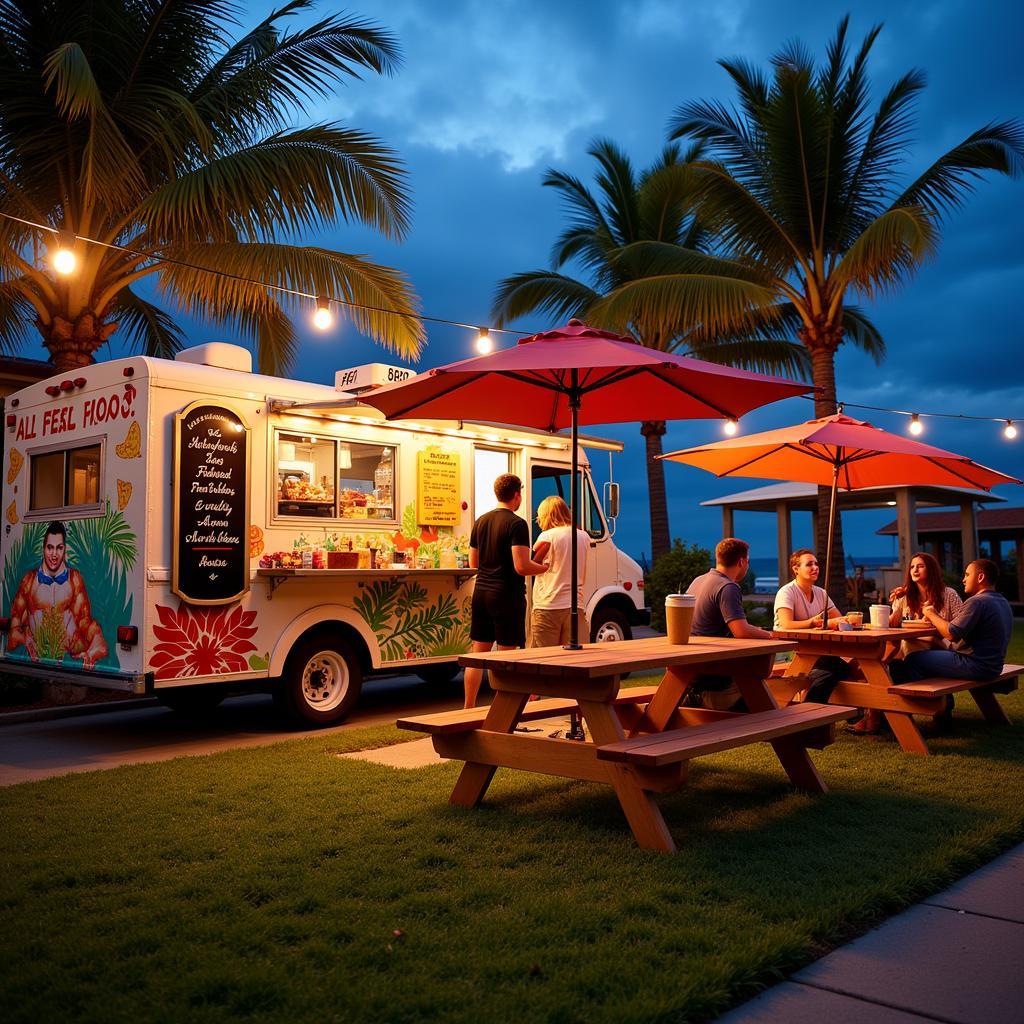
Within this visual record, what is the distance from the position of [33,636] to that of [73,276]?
3551mm

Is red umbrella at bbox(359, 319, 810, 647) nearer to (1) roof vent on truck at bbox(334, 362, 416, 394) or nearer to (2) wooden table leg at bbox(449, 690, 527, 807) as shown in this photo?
(2) wooden table leg at bbox(449, 690, 527, 807)

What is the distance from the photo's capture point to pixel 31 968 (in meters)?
2.92

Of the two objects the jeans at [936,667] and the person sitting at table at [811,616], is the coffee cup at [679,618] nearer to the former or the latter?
the person sitting at table at [811,616]

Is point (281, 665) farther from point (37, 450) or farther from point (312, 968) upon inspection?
point (312, 968)

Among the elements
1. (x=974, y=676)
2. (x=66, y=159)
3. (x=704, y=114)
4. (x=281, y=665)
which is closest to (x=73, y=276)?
(x=66, y=159)

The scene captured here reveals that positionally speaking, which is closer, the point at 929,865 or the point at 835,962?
the point at 835,962

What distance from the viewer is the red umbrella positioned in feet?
16.6

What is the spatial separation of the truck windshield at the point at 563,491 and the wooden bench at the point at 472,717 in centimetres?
419

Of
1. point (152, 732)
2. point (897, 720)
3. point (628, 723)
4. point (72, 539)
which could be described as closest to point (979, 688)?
point (897, 720)

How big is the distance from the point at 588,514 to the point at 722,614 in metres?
4.41

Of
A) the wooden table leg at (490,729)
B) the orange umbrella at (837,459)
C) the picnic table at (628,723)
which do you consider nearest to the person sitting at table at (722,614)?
the picnic table at (628,723)

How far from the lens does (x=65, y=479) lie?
7.74 meters

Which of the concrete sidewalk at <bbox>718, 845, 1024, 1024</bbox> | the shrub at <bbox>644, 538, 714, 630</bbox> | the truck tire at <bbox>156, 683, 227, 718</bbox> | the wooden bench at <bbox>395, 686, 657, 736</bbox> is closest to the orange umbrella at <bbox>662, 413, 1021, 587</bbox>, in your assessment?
the wooden bench at <bbox>395, 686, 657, 736</bbox>

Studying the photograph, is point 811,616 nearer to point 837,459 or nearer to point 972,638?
point 972,638
